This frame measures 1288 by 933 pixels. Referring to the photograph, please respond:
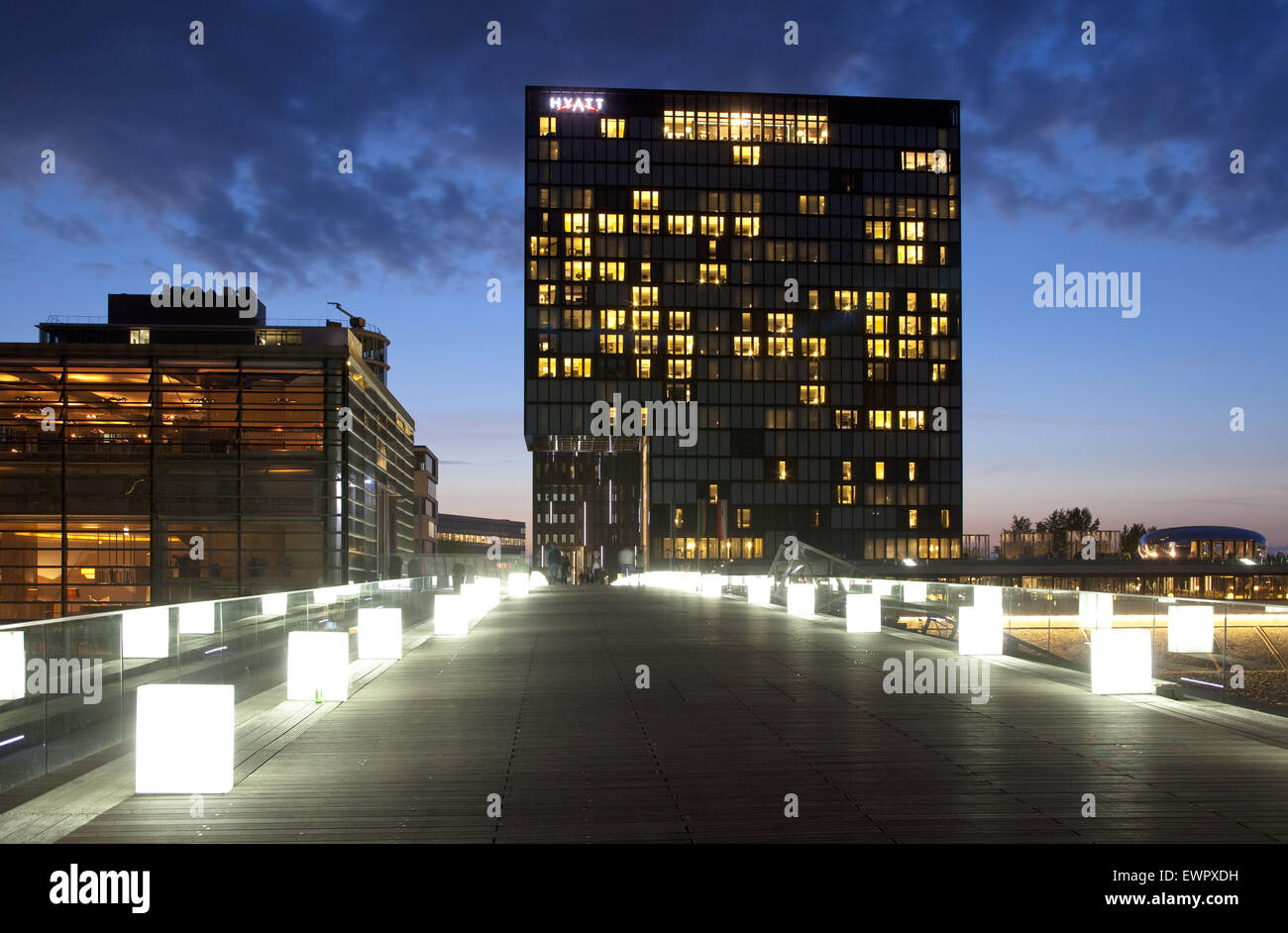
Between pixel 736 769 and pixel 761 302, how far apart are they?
113154 mm

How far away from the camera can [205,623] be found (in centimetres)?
1142

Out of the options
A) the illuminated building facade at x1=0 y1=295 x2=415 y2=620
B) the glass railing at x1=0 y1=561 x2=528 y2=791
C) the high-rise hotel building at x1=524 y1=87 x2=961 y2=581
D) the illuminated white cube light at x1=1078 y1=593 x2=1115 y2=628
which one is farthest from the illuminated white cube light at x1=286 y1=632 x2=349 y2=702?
the high-rise hotel building at x1=524 y1=87 x2=961 y2=581

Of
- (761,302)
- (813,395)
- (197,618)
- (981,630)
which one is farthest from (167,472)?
(813,395)

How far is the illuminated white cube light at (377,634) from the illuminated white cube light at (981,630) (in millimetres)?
8865

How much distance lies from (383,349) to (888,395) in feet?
252

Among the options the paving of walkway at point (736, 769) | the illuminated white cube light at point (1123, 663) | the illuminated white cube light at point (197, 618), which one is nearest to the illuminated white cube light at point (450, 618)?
the paving of walkway at point (736, 769)

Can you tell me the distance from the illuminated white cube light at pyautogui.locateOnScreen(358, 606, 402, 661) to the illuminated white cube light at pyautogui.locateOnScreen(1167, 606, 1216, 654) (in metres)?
11.2

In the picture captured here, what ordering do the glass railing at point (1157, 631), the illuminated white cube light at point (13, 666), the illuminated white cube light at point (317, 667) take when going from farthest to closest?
the illuminated white cube light at point (317, 667) → the glass railing at point (1157, 631) → the illuminated white cube light at point (13, 666)

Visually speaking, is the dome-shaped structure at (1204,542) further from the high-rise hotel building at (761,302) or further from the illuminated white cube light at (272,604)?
the illuminated white cube light at (272,604)

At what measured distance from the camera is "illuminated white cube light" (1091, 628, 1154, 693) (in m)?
13.6

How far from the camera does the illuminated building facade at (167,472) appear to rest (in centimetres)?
5875

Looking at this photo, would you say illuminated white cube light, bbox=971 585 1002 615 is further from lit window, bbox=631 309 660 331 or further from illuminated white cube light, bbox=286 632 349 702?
lit window, bbox=631 309 660 331
